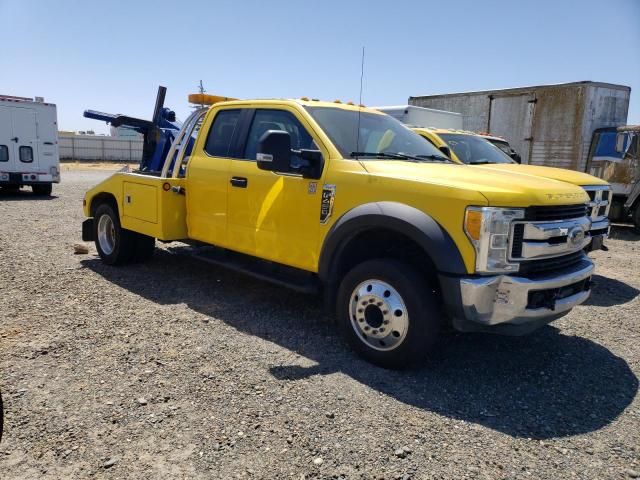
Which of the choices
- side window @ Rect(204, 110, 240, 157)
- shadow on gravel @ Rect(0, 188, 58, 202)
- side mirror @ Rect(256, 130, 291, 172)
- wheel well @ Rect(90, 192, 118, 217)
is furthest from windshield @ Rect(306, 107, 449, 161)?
shadow on gravel @ Rect(0, 188, 58, 202)

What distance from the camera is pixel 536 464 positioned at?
2.80 meters

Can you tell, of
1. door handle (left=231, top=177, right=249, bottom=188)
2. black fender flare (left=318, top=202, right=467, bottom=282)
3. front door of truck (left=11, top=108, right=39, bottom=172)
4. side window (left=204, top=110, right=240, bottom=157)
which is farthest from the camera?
front door of truck (left=11, top=108, right=39, bottom=172)

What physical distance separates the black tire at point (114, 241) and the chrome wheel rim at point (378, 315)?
3.79 m

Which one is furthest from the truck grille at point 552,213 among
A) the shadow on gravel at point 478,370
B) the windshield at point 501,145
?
the windshield at point 501,145

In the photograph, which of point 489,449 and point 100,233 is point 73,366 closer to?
point 489,449

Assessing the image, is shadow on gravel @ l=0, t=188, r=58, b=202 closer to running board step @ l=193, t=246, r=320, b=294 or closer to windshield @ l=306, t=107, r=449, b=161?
running board step @ l=193, t=246, r=320, b=294

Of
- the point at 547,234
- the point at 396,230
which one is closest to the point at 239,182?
the point at 396,230

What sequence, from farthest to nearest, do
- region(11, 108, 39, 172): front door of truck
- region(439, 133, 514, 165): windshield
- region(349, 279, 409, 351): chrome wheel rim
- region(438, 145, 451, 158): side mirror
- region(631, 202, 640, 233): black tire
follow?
region(11, 108, 39, 172): front door of truck, region(631, 202, 640, 233): black tire, region(439, 133, 514, 165): windshield, region(438, 145, 451, 158): side mirror, region(349, 279, 409, 351): chrome wheel rim

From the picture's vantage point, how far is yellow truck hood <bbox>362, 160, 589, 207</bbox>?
11.3 ft

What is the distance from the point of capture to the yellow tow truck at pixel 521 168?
640cm

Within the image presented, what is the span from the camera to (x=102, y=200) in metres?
6.94

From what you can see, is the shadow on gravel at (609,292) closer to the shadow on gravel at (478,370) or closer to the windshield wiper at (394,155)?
the shadow on gravel at (478,370)

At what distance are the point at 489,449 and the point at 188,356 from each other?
230 centimetres

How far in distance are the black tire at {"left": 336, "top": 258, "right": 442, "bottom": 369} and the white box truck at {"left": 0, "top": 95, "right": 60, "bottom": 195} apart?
14.0 metres
